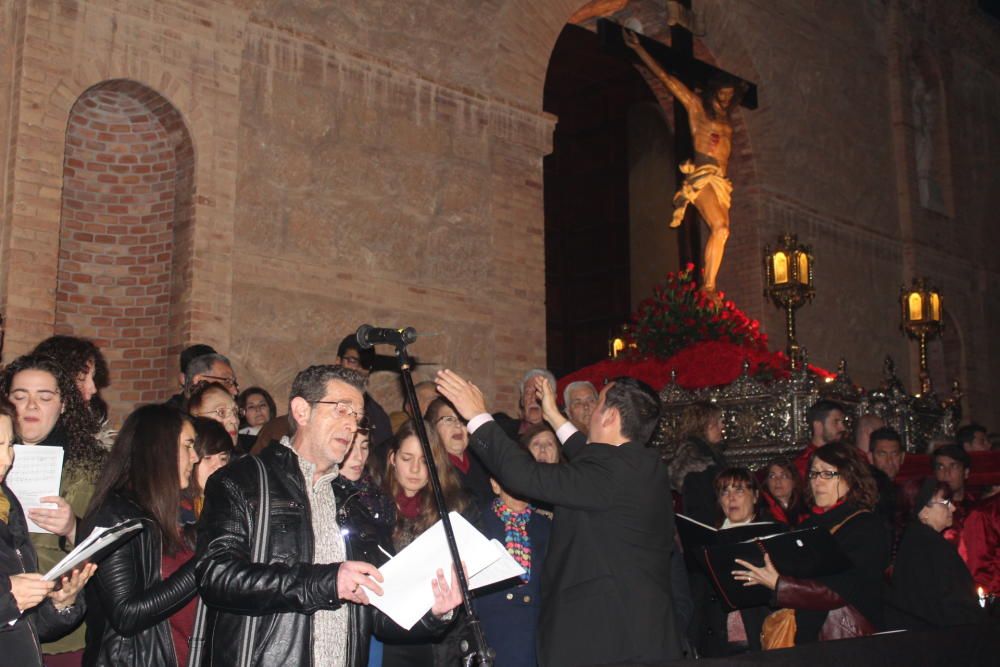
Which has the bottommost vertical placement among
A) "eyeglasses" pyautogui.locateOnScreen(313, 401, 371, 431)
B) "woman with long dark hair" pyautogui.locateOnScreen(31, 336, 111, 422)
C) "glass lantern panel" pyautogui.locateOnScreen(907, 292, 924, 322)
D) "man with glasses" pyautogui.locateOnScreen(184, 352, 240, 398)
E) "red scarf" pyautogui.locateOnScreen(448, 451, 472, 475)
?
"red scarf" pyautogui.locateOnScreen(448, 451, 472, 475)

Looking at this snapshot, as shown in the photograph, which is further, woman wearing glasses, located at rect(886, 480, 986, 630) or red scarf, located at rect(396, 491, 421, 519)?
woman wearing glasses, located at rect(886, 480, 986, 630)

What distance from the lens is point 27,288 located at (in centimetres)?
822

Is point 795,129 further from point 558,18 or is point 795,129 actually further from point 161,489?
point 161,489

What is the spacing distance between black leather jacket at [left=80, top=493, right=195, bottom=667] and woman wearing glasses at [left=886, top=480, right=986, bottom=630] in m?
3.23

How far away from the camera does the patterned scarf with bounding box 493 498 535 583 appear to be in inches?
198

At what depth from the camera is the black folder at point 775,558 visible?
499 cm

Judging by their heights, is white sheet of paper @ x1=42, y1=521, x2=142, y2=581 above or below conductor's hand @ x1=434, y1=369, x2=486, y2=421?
below

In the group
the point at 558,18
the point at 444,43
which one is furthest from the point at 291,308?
the point at 558,18

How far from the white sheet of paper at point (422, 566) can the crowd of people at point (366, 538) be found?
0.06 m

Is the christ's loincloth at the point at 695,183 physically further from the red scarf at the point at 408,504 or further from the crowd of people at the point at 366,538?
the red scarf at the point at 408,504

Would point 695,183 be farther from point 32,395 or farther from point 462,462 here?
point 32,395

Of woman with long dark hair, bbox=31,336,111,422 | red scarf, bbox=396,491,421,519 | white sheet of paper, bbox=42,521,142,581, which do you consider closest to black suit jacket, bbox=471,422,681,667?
red scarf, bbox=396,491,421,519

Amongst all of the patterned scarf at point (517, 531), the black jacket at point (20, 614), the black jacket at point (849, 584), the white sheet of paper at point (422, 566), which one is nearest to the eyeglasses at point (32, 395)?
the black jacket at point (20, 614)

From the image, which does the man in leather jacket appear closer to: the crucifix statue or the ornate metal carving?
the ornate metal carving
